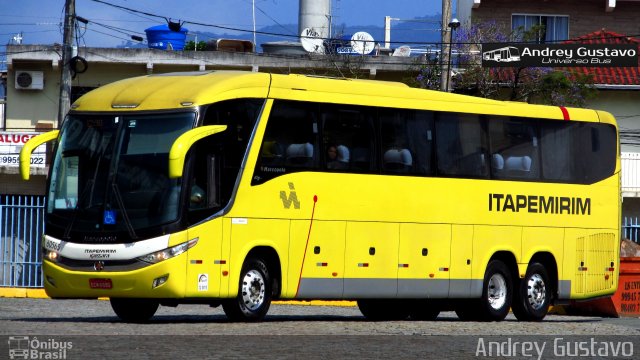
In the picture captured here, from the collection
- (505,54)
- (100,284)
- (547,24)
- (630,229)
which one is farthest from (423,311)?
(547,24)

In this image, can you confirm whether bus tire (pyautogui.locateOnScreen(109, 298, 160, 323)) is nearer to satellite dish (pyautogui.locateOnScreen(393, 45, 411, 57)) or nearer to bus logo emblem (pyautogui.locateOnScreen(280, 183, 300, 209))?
bus logo emblem (pyautogui.locateOnScreen(280, 183, 300, 209))

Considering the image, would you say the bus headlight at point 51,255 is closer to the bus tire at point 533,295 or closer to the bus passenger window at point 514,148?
the bus passenger window at point 514,148

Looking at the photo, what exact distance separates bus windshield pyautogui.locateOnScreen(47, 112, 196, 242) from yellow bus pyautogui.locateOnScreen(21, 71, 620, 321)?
22mm

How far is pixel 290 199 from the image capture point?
17812 millimetres

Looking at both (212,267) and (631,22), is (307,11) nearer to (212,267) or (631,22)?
(631,22)

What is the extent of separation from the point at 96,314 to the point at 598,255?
8893 millimetres

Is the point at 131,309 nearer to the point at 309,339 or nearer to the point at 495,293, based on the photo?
the point at 309,339

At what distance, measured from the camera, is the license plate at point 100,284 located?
53.9 feet

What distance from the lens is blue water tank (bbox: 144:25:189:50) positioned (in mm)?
43906

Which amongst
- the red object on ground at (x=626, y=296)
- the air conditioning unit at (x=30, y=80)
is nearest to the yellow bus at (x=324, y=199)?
the red object on ground at (x=626, y=296)

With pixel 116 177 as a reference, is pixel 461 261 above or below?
below

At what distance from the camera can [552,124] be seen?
72.6ft

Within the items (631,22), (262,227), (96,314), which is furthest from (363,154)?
(631,22)

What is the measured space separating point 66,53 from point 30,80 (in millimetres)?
8906
